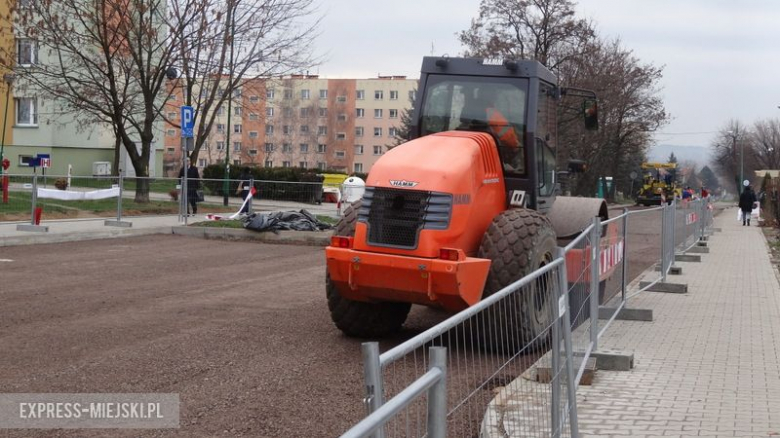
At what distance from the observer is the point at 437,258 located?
8203 mm

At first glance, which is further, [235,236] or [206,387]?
[235,236]

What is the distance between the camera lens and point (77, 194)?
912 inches

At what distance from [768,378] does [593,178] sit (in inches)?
2294

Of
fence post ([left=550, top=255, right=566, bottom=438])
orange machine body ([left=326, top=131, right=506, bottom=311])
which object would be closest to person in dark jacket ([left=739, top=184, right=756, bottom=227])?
orange machine body ([left=326, top=131, right=506, bottom=311])

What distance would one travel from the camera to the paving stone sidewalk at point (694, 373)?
20.7ft

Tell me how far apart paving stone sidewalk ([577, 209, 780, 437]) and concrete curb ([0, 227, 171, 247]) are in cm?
1211

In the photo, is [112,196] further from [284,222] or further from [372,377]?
[372,377]

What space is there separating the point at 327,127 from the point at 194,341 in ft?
359

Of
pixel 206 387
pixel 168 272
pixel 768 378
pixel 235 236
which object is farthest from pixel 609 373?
pixel 235 236

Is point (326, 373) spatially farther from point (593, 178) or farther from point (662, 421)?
point (593, 178)

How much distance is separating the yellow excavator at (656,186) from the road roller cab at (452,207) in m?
60.6

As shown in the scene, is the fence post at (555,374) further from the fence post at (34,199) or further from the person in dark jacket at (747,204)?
the person in dark jacket at (747,204)

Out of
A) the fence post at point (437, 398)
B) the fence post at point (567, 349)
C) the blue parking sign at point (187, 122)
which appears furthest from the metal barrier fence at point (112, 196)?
the fence post at point (437, 398)

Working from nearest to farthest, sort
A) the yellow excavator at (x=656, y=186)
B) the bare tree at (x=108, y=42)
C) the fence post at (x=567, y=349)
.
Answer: the fence post at (x=567, y=349), the bare tree at (x=108, y=42), the yellow excavator at (x=656, y=186)
